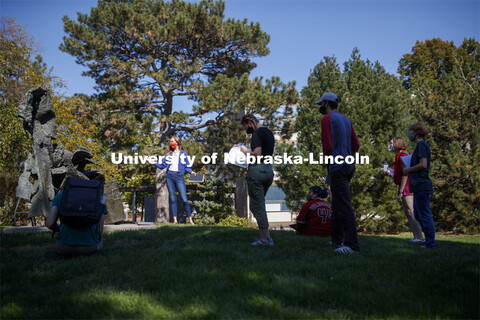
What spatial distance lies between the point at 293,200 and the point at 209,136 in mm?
5337

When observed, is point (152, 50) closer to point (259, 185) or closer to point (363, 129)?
point (363, 129)

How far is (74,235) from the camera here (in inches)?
169

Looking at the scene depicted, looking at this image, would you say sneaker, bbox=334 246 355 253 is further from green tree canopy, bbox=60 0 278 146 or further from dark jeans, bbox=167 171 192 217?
→ green tree canopy, bbox=60 0 278 146

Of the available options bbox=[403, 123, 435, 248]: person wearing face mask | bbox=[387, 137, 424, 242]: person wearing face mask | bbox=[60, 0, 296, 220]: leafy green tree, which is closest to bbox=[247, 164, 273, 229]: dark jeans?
bbox=[403, 123, 435, 248]: person wearing face mask

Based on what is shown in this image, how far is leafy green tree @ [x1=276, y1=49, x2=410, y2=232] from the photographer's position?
43.4ft

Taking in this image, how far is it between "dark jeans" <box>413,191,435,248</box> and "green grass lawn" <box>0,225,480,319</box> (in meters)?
0.68

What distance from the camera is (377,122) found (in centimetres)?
1407

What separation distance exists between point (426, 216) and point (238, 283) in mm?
3591

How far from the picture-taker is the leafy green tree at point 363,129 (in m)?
13.2

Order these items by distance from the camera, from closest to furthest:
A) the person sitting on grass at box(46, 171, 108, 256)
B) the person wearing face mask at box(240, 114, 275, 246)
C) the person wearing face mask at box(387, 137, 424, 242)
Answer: the person sitting on grass at box(46, 171, 108, 256) → the person wearing face mask at box(240, 114, 275, 246) → the person wearing face mask at box(387, 137, 424, 242)

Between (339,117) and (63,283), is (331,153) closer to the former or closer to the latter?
(339,117)

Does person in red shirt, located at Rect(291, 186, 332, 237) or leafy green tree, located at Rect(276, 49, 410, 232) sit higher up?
leafy green tree, located at Rect(276, 49, 410, 232)

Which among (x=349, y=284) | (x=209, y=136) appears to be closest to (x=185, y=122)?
(x=209, y=136)

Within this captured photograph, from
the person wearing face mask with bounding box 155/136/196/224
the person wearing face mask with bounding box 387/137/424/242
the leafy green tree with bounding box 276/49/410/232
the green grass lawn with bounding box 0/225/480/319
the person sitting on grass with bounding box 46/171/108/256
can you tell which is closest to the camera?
the green grass lawn with bounding box 0/225/480/319
